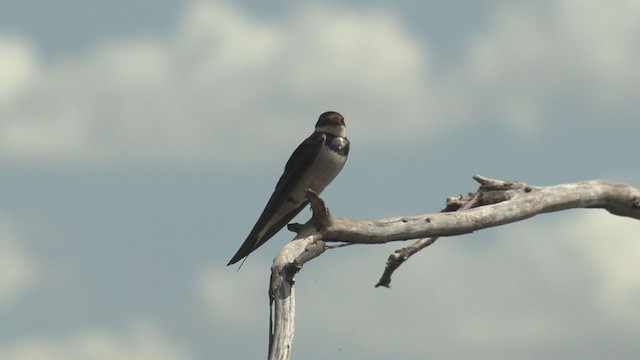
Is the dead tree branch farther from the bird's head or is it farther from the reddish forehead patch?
the reddish forehead patch

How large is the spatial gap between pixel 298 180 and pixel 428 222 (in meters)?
1.87

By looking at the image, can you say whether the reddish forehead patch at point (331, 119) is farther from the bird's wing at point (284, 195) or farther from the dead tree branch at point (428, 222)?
the dead tree branch at point (428, 222)

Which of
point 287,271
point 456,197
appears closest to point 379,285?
point 456,197

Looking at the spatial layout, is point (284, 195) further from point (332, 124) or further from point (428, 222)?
A: point (428, 222)

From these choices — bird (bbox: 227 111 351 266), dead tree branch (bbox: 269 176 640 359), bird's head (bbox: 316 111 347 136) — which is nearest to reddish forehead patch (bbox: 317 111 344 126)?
bird's head (bbox: 316 111 347 136)

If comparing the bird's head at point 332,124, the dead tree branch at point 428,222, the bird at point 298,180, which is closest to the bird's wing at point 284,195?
the bird at point 298,180

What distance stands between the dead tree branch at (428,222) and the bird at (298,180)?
1251 millimetres

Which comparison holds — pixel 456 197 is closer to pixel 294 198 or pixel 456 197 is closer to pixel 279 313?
pixel 294 198

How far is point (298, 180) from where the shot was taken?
13.6 metres

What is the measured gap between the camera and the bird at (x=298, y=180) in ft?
44.6

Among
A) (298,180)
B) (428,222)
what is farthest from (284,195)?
(428,222)

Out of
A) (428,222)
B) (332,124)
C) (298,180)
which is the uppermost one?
(332,124)

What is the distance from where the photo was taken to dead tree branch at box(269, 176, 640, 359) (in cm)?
1069

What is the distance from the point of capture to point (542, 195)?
1328cm
